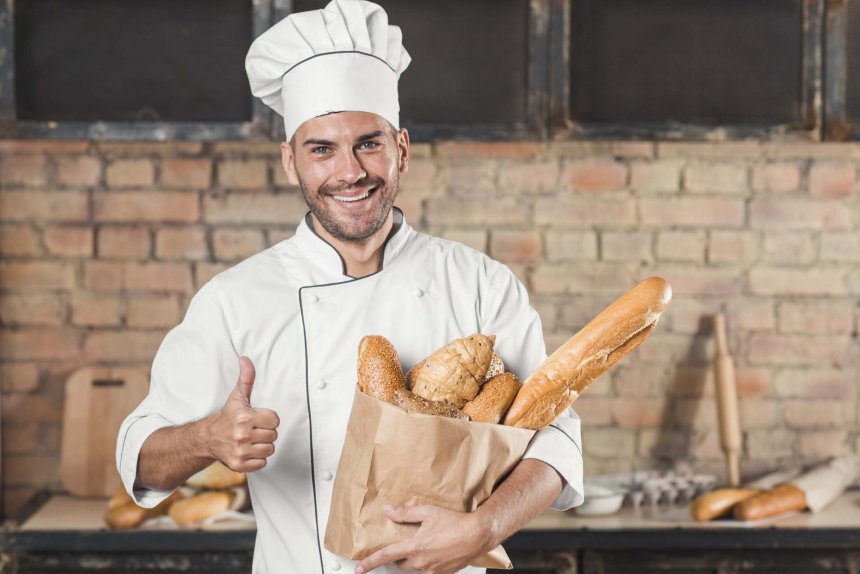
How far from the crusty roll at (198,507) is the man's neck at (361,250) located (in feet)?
3.44

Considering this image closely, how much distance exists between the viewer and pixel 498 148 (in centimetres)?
290

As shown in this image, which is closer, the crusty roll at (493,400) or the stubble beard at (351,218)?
the crusty roll at (493,400)

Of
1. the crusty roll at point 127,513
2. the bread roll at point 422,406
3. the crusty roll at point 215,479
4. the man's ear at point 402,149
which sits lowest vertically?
the crusty roll at point 127,513

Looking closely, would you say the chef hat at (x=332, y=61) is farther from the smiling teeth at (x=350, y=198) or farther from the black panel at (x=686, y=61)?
the black panel at (x=686, y=61)

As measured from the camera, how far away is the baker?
1555 millimetres

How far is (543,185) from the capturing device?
2.92 meters

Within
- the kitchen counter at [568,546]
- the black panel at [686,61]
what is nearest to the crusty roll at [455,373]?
the kitchen counter at [568,546]

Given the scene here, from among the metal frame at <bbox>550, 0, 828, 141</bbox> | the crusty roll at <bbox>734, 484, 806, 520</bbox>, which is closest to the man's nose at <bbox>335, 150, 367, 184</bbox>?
the metal frame at <bbox>550, 0, 828, 141</bbox>

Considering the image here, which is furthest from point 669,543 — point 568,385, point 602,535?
point 568,385

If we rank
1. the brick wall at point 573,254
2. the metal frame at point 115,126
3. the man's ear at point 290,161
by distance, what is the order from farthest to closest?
1. the brick wall at point 573,254
2. the metal frame at point 115,126
3. the man's ear at point 290,161

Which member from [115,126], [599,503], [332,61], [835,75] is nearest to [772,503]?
[599,503]

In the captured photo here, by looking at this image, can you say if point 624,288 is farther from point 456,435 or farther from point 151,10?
point 456,435

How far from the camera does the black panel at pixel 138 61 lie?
269 cm

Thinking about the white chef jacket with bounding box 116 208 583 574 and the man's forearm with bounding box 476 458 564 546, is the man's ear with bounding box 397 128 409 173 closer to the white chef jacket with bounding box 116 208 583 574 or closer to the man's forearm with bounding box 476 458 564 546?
the white chef jacket with bounding box 116 208 583 574
